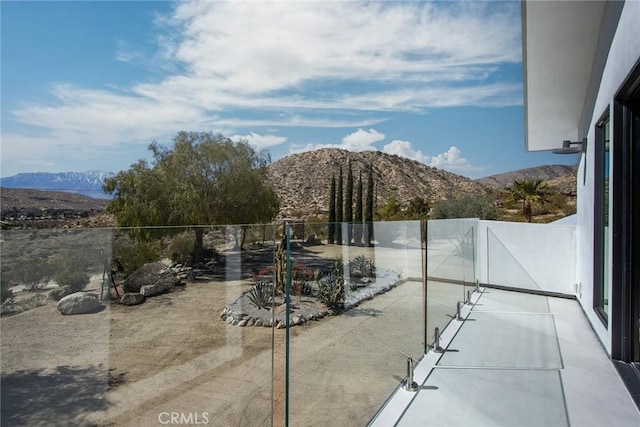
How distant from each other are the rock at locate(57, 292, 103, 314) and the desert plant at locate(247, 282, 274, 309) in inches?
25.0

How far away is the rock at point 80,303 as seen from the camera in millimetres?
1494

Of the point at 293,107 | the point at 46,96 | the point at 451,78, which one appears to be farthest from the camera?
the point at 293,107

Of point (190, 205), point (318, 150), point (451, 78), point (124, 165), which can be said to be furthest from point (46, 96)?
point (451, 78)

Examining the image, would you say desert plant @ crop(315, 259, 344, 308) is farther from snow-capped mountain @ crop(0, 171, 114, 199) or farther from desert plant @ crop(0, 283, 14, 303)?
snow-capped mountain @ crop(0, 171, 114, 199)

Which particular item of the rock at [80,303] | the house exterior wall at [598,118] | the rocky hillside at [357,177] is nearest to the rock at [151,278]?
the rock at [80,303]

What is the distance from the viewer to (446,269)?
5160 millimetres

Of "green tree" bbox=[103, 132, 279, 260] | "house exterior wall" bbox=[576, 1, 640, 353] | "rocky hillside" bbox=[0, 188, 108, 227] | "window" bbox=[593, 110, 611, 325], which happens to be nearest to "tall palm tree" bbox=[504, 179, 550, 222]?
"green tree" bbox=[103, 132, 279, 260]

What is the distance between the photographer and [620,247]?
3842 mm

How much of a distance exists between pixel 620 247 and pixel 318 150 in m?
49.1

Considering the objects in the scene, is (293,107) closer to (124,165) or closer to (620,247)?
(124,165)

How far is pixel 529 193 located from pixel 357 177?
23.5 meters

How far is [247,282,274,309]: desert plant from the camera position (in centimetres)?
194

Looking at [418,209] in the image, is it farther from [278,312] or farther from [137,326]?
[137,326]

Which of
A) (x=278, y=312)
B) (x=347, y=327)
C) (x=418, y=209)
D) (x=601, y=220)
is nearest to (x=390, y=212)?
(x=418, y=209)
